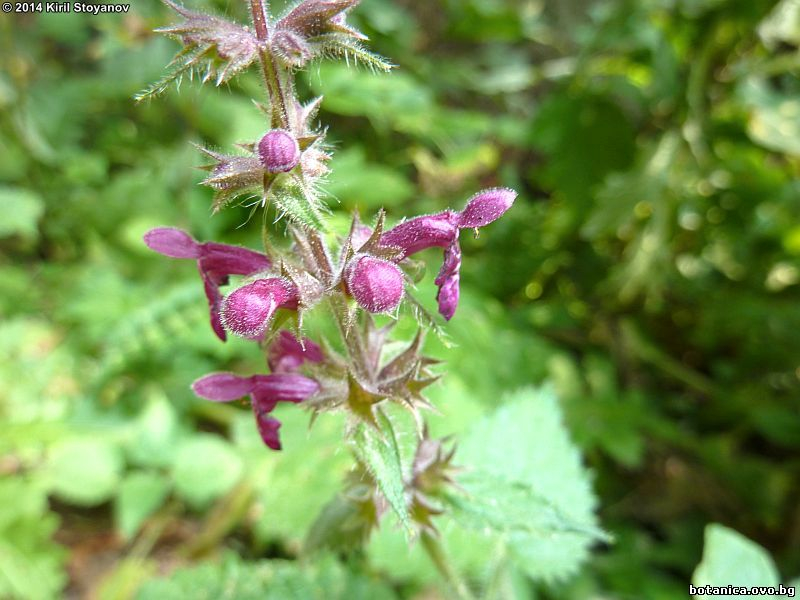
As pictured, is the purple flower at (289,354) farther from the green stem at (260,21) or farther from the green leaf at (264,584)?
the green leaf at (264,584)

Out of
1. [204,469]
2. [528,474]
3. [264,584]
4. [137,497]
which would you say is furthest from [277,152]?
[137,497]

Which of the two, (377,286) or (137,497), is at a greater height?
(377,286)

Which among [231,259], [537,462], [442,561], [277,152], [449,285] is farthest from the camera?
[537,462]

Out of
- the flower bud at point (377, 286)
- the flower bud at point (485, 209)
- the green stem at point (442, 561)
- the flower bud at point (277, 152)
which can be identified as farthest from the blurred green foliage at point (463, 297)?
the flower bud at point (277, 152)

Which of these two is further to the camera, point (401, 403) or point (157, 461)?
point (157, 461)

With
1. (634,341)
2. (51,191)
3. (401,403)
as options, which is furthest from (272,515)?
(51,191)

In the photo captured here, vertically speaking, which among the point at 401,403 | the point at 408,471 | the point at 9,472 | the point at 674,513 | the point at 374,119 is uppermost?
the point at 401,403

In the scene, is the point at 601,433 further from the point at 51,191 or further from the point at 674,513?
the point at 51,191

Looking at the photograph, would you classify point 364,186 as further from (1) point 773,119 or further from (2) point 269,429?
(2) point 269,429
